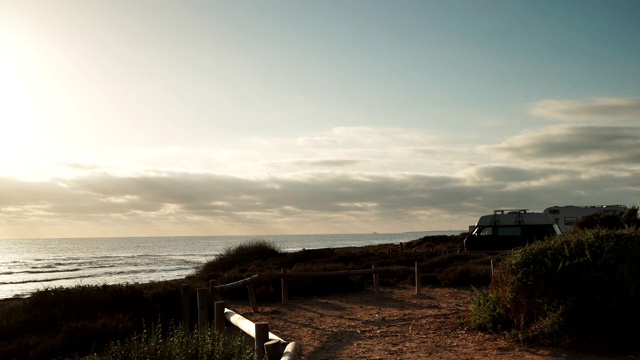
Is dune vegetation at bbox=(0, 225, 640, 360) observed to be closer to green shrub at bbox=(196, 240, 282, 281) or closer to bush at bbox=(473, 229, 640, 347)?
bush at bbox=(473, 229, 640, 347)

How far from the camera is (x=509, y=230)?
3070cm

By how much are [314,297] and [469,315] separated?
24.0 feet

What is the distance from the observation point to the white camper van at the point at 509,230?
30344mm

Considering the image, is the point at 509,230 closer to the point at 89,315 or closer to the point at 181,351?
the point at 89,315

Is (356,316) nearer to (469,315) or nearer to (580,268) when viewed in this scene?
(469,315)

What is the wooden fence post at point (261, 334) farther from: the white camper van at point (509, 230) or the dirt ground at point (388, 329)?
the white camper van at point (509, 230)

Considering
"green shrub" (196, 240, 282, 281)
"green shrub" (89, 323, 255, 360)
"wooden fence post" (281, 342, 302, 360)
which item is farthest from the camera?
"green shrub" (196, 240, 282, 281)

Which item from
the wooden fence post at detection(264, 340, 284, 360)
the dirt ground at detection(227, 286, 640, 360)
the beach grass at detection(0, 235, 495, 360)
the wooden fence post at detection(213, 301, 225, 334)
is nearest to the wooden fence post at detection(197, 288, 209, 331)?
the beach grass at detection(0, 235, 495, 360)

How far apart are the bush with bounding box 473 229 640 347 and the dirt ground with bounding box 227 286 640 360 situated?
1.11 feet

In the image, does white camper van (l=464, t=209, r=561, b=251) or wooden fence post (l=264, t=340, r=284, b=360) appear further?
white camper van (l=464, t=209, r=561, b=251)

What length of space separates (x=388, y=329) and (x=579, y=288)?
4.22 meters

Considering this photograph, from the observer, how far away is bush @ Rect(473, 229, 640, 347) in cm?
854

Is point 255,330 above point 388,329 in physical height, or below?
above

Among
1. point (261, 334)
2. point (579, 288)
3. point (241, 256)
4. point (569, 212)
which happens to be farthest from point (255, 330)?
point (569, 212)
